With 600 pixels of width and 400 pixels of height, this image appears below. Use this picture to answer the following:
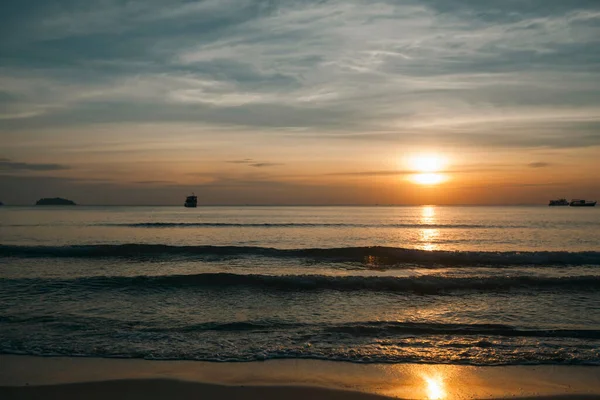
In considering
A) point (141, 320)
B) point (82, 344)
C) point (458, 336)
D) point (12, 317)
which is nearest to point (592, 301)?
point (458, 336)

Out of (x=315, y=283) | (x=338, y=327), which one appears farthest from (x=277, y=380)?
(x=315, y=283)

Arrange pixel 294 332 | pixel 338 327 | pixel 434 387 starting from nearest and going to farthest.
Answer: pixel 434 387
pixel 294 332
pixel 338 327

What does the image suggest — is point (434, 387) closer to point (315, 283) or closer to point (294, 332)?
point (294, 332)

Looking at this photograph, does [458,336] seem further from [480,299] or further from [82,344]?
[82,344]

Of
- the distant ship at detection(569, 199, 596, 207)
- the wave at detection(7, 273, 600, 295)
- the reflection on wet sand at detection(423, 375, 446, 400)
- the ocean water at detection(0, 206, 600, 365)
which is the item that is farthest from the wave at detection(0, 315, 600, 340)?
the distant ship at detection(569, 199, 596, 207)

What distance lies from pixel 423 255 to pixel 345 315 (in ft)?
48.9

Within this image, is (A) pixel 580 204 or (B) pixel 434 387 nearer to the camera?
(B) pixel 434 387

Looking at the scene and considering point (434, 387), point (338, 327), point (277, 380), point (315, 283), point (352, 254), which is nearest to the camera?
point (434, 387)

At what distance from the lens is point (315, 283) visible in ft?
58.3

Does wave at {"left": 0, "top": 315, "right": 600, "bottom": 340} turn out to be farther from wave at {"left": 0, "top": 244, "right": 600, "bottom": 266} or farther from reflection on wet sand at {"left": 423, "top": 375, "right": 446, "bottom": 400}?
wave at {"left": 0, "top": 244, "right": 600, "bottom": 266}

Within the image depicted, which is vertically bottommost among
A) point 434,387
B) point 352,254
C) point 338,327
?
point 352,254

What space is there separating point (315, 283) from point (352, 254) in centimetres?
1029

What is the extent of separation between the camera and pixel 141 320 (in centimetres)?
1212

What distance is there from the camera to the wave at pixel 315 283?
664 inches
